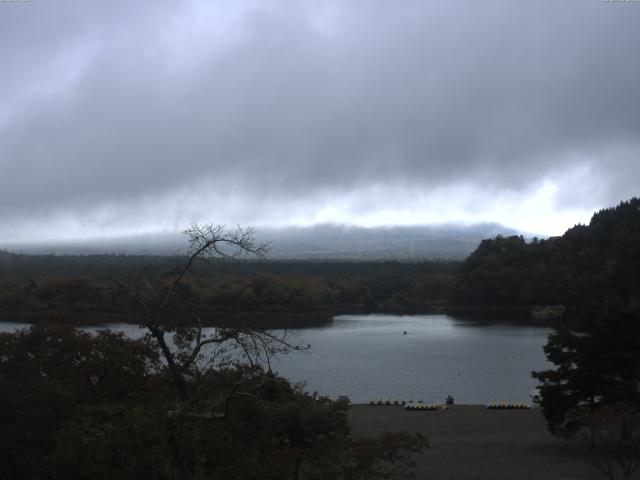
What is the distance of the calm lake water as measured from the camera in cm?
2940

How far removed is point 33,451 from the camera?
8711mm

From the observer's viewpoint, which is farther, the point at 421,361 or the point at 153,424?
the point at 421,361

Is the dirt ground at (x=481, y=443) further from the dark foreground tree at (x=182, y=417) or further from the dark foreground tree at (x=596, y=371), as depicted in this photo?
the dark foreground tree at (x=182, y=417)

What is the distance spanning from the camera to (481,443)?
1759cm

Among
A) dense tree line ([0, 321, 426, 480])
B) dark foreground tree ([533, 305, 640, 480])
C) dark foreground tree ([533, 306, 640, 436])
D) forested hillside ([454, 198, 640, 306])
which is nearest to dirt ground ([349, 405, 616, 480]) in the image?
dark foreground tree ([533, 305, 640, 480])

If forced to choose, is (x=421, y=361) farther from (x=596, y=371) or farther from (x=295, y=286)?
(x=295, y=286)

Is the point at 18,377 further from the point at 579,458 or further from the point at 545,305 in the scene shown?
the point at 545,305

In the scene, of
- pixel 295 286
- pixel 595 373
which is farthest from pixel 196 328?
pixel 295 286

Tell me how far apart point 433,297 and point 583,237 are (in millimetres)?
16632

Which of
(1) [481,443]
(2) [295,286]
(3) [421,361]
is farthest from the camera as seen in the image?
(2) [295,286]

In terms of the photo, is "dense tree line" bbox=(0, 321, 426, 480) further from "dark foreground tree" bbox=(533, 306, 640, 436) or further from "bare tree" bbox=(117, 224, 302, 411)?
"dark foreground tree" bbox=(533, 306, 640, 436)

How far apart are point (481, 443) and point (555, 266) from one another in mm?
56147

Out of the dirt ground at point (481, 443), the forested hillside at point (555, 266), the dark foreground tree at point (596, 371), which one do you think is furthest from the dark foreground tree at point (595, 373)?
the forested hillside at point (555, 266)

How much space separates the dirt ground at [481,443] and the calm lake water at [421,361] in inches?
180
